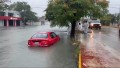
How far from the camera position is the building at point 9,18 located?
114 meters

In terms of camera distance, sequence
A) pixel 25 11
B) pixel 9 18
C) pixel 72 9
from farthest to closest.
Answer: pixel 25 11 < pixel 9 18 < pixel 72 9

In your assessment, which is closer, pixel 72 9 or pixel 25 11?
pixel 72 9

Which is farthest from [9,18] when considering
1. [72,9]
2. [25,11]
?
[72,9]

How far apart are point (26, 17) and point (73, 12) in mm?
102625

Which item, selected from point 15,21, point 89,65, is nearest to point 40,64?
point 89,65

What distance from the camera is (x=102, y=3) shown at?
40.7m

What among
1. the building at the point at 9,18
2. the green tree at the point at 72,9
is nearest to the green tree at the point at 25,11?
the building at the point at 9,18

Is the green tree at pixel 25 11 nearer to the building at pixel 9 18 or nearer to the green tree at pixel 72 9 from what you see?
the building at pixel 9 18

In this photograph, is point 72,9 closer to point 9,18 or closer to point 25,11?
point 9,18

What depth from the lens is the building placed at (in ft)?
375

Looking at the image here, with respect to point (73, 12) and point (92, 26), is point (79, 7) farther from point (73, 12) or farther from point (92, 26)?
point (92, 26)

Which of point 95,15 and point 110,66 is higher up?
point 95,15

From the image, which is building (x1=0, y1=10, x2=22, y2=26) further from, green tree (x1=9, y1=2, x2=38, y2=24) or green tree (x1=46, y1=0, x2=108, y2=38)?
green tree (x1=46, y1=0, x2=108, y2=38)

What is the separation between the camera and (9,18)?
382 feet
